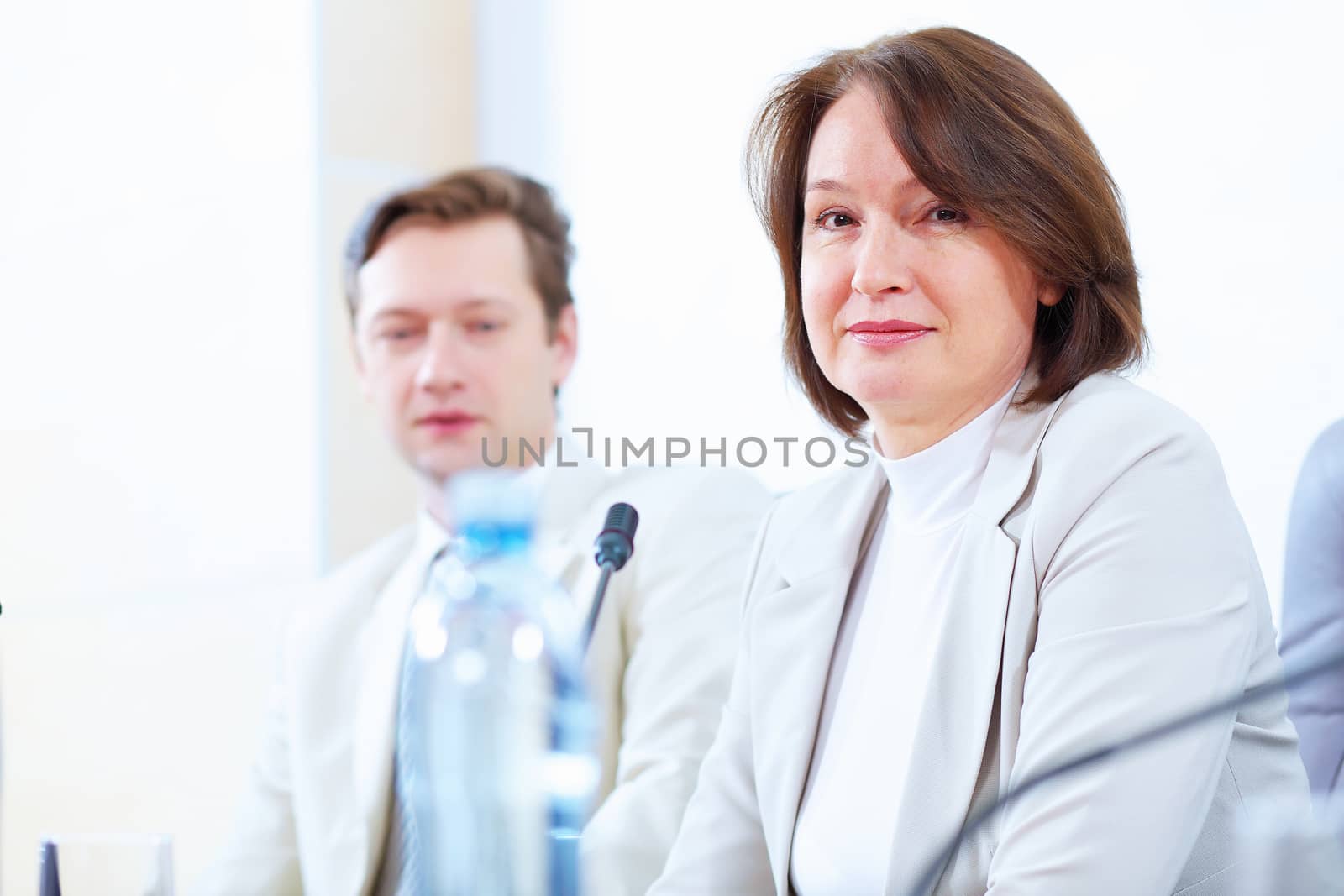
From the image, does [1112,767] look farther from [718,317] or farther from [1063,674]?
[718,317]

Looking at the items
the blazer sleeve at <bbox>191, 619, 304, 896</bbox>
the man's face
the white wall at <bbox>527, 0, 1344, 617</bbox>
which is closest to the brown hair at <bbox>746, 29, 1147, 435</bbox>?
the white wall at <bbox>527, 0, 1344, 617</bbox>

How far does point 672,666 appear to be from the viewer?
156 cm

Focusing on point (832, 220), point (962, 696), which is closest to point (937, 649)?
point (962, 696)

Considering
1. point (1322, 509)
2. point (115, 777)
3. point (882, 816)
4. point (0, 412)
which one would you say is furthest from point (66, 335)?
point (1322, 509)

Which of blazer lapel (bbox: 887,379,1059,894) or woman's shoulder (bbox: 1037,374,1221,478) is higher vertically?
woman's shoulder (bbox: 1037,374,1221,478)

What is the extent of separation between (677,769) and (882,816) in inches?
15.4

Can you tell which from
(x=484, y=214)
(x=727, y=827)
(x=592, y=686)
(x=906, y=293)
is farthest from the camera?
(x=484, y=214)

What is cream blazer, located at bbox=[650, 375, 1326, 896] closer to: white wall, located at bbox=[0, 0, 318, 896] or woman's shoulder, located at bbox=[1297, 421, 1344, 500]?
woman's shoulder, located at bbox=[1297, 421, 1344, 500]

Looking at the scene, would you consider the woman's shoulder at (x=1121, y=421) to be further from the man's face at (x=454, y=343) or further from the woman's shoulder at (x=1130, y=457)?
the man's face at (x=454, y=343)

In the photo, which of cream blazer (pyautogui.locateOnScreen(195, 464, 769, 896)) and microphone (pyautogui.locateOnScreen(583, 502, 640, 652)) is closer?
microphone (pyautogui.locateOnScreen(583, 502, 640, 652))

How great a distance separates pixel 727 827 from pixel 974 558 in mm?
→ 378

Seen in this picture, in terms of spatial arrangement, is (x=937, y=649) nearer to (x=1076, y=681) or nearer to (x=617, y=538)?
(x=1076, y=681)

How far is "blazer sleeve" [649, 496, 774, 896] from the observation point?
4.12 feet

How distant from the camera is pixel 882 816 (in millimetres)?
1116
